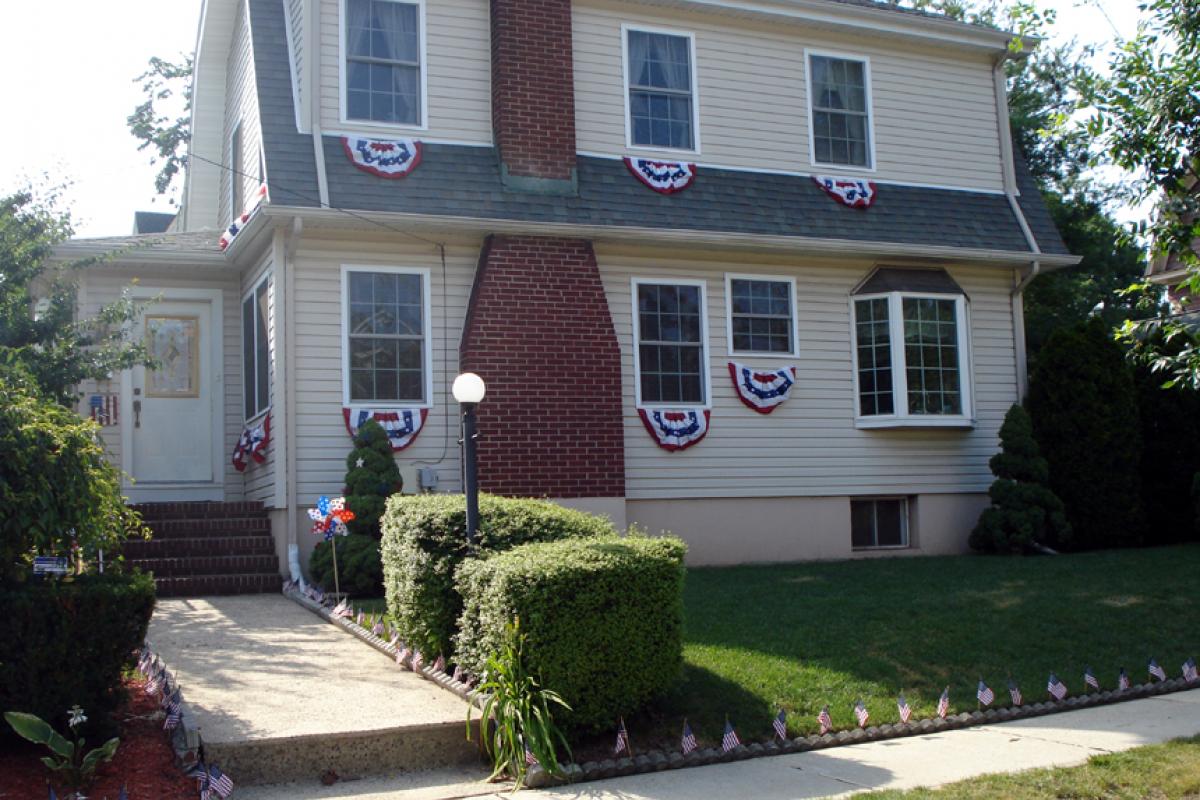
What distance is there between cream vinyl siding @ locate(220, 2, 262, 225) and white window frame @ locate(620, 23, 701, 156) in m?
4.12

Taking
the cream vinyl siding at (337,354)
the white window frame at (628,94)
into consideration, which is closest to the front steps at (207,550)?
the cream vinyl siding at (337,354)

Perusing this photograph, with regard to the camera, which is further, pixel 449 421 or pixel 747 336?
pixel 747 336

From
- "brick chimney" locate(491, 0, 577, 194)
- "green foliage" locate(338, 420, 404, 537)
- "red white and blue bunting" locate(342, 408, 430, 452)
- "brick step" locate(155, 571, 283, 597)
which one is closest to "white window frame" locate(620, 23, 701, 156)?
"brick chimney" locate(491, 0, 577, 194)

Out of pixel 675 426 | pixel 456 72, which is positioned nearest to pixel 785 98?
pixel 456 72

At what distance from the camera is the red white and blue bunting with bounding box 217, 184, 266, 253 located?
40.4 feet

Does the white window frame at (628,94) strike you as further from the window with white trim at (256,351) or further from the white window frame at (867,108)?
the window with white trim at (256,351)

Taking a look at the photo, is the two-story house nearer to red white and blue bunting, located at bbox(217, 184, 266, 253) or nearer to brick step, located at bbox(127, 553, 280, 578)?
red white and blue bunting, located at bbox(217, 184, 266, 253)

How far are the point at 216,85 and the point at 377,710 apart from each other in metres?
11.8

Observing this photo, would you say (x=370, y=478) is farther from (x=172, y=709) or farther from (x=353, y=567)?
(x=172, y=709)

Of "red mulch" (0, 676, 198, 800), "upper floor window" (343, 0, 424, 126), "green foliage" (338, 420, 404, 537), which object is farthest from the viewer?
"upper floor window" (343, 0, 424, 126)

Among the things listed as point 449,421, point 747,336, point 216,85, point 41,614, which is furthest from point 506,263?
point 41,614

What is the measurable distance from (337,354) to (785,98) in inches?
254

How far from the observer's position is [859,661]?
834 centimetres

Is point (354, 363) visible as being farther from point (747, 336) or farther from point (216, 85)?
point (216, 85)
